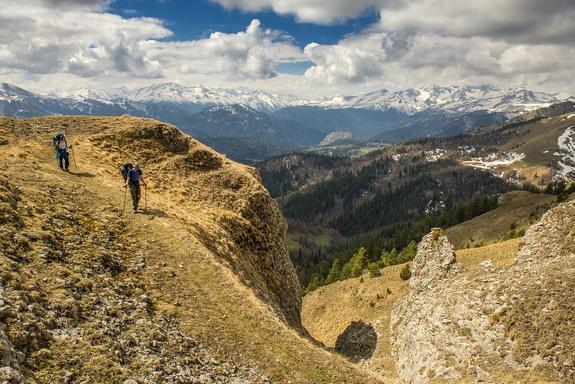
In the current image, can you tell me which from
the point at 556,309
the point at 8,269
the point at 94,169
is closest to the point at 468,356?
the point at 556,309

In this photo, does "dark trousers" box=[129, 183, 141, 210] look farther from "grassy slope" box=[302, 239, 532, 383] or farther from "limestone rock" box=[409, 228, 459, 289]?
"limestone rock" box=[409, 228, 459, 289]

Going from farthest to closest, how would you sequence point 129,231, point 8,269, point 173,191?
point 173,191, point 129,231, point 8,269

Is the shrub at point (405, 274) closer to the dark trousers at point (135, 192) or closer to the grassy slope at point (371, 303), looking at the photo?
the grassy slope at point (371, 303)

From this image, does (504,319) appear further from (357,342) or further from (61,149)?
(61,149)

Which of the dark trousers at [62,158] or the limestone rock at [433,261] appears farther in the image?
the limestone rock at [433,261]

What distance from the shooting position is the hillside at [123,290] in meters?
18.0

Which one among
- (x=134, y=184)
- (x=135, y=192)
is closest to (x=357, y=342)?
(x=135, y=192)

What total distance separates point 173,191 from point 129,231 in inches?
623

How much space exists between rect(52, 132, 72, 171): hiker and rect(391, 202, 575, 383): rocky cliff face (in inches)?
1562

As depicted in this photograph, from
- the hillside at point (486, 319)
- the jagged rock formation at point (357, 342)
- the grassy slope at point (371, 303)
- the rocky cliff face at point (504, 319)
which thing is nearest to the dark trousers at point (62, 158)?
the hillside at point (486, 319)

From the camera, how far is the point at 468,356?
32.1 meters

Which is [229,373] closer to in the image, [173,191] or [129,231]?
[129,231]

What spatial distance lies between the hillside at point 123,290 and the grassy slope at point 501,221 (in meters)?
121

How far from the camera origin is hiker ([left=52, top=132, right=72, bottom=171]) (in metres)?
38.5
